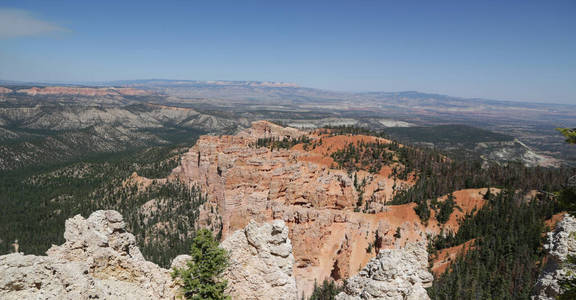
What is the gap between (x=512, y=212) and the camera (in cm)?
5522

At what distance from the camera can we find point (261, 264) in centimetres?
1581

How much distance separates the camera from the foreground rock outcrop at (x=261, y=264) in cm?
1510

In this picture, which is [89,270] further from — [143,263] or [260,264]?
[260,264]

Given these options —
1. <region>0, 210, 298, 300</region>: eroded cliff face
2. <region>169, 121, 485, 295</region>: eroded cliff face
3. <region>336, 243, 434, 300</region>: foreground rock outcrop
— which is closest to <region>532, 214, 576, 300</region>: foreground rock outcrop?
<region>336, 243, 434, 300</region>: foreground rock outcrop

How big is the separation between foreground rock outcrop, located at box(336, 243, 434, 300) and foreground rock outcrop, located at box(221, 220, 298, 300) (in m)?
3.05

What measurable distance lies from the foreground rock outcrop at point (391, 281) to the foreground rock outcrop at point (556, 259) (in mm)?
9177

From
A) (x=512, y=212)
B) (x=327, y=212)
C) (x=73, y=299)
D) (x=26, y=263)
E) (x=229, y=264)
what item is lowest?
(x=512, y=212)

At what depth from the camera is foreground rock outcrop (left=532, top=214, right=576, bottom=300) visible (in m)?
17.3

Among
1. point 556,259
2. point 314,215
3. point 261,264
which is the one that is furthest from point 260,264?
point 314,215

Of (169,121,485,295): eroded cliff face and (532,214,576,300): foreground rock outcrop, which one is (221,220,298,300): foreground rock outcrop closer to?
(532,214,576,300): foreground rock outcrop

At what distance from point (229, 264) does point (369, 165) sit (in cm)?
8390

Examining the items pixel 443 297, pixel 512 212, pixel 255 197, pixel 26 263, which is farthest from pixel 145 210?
pixel 512 212

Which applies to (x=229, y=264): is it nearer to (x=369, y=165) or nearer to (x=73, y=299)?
(x=73, y=299)

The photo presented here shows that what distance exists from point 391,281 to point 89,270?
13.6m
